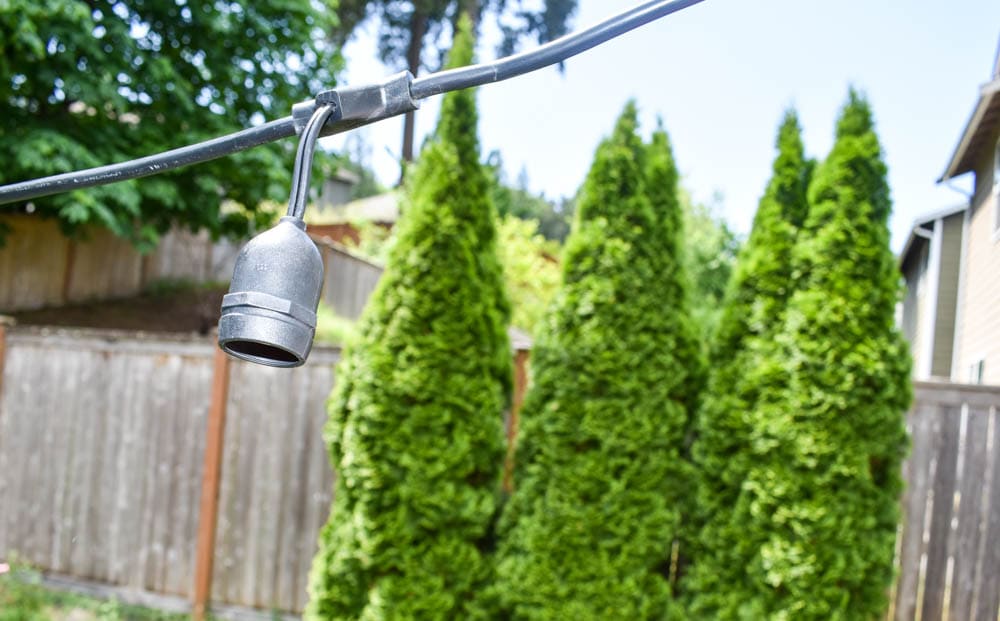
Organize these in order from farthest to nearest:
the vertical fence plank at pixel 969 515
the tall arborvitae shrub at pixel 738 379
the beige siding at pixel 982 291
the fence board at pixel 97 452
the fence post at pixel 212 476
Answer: the beige siding at pixel 982 291 → the fence board at pixel 97 452 → the fence post at pixel 212 476 → the vertical fence plank at pixel 969 515 → the tall arborvitae shrub at pixel 738 379

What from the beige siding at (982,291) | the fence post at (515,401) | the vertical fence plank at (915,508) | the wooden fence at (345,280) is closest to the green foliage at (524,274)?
the wooden fence at (345,280)

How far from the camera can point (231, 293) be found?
1.34 meters

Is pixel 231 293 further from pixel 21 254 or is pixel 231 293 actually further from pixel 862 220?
pixel 21 254

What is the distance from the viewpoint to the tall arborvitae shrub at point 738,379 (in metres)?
4.52

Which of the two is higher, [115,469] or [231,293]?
[231,293]

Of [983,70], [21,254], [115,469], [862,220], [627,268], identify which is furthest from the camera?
[21,254]

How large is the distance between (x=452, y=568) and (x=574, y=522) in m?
0.71

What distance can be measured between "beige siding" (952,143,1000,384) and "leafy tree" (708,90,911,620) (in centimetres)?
392

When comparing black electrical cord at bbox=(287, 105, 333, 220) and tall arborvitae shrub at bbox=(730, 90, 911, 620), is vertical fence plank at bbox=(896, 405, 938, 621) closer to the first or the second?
tall arborvitae shrub at bbox=(730, 90, 911, 620)

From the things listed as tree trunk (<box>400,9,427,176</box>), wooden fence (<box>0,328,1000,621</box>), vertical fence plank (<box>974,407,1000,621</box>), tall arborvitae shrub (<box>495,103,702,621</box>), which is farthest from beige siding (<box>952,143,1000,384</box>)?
tree trunk (<box>400,9,427,176</box>)

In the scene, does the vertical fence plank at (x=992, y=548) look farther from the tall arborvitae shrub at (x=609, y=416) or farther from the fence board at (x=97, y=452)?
the fence board at (x=97, y=452)

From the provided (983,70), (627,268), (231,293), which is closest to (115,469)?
(627,268)

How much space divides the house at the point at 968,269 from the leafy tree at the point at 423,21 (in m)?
8.78

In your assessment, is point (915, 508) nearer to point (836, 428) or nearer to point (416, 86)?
point (836, 428)
